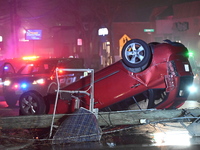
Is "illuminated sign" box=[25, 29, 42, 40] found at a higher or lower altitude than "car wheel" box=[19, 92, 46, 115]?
higher

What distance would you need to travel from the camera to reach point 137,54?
615cm

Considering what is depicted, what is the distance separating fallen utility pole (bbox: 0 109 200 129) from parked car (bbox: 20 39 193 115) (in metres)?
0.17

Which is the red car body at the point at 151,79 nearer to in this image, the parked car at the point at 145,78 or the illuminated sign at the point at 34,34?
the parked car at the point at 145,78

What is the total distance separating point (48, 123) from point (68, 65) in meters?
5.92

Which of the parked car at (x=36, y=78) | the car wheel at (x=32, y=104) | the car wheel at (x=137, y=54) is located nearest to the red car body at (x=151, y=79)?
the car wheel at (x=137, y=54)

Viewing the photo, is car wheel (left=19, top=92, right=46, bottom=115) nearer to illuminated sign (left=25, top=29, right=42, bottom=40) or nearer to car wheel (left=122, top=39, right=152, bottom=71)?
car wheel (left=122, top=39, right=152, bottom=71)

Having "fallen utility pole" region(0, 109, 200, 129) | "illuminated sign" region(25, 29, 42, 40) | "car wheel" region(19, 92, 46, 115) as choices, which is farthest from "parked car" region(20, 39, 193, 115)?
"illuminated sign" region(25, 29, 42, 40)

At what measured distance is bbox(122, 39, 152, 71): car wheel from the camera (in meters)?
6.04

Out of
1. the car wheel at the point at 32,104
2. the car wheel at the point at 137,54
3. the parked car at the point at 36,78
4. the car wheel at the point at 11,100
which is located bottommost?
the car wheel at the point at 11,100

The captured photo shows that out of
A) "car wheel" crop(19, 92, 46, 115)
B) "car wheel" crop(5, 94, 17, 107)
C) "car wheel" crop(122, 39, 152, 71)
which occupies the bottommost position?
"car wheel" crop(5, 94, 17, 107)

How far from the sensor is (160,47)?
6.19 meters

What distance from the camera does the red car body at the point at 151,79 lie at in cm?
604

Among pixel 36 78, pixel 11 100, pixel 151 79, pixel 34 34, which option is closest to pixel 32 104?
pixel 151 79

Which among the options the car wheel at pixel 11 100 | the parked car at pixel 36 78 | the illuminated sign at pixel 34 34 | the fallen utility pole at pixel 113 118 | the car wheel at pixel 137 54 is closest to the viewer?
the car wheel at pixel 137 54
